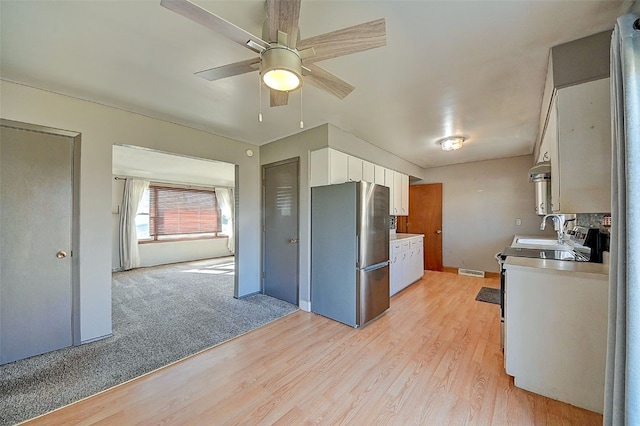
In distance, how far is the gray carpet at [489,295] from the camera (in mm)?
3686

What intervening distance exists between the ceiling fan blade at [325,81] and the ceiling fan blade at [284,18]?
25 centimetres

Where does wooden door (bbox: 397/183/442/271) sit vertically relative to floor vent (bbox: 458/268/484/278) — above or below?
above

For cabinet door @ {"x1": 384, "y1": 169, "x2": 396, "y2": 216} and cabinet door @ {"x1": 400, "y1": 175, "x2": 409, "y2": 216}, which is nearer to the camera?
cabinet door @ {"x1": 384, "y1": 169, "x2": 396, "y2": 216}

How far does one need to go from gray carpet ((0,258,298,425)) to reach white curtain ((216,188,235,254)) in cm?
304

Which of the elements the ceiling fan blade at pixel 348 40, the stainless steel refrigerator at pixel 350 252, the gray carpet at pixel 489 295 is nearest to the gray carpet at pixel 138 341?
the stainless steel refrigerator at pixel 350 252

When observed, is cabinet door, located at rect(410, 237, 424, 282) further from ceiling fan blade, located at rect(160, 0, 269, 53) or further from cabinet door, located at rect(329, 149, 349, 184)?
ceiling fan blade, located at rect(160, 0, 269, 53)

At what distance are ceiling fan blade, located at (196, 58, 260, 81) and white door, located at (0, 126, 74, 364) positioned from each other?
1972mm

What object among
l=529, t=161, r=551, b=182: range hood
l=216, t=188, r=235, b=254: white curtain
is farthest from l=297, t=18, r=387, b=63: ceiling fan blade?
l=216, t=188, r=235, b=254: white curtain

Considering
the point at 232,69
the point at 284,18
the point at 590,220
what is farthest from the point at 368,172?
the point at 284,18

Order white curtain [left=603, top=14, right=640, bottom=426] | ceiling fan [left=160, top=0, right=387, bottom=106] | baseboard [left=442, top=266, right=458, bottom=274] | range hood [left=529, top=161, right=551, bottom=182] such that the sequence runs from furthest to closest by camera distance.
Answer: baseboard [left=442, top=266, right=458, bottom=274] < range hood [left=529, top=161, right=551, bottom=182] < ceiling fan [left=160, top=0, right=387, bottom=106] < white curtain [left=603, top=14, right=640, bottom=426]

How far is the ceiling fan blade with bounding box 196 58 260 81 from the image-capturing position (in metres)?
1.45

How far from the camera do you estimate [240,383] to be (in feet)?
6.27

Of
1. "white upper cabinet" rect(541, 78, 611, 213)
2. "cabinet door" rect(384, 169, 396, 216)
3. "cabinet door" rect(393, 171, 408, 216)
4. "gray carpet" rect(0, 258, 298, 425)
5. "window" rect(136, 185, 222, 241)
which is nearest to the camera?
"white upper cabinet" rect(541, 78, 611, 213)

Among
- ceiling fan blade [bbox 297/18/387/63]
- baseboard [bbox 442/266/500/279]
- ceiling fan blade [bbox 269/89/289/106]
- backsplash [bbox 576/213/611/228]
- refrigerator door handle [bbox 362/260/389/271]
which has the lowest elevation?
baseboard [bbox 442/266/500/279]
